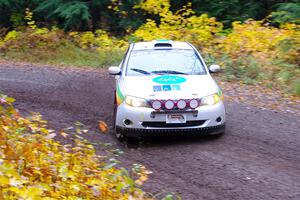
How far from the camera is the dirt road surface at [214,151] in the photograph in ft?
22.1

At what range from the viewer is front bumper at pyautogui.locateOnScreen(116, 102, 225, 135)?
851 cm

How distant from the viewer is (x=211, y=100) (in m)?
8.77

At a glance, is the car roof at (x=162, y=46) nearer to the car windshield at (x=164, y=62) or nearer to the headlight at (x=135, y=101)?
the car windshield at (x=164, y=62)

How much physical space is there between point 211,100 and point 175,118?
2.52ft

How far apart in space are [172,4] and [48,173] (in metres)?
20.8

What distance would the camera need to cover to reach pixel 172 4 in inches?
985

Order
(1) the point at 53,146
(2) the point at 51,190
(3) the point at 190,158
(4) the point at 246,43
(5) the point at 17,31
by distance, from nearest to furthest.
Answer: (2) the point at 51,190, (1) the point at 53,146, (3) the point at 190,158, (4) the point at 246,43, (5) the point at 17,31

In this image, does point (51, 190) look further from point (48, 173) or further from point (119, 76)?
point (119, 76)

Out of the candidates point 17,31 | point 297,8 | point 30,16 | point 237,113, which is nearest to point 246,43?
point 297,8

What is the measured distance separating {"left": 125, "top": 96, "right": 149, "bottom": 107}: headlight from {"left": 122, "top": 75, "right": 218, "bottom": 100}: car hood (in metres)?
0.07

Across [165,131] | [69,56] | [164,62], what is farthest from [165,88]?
[69,56]

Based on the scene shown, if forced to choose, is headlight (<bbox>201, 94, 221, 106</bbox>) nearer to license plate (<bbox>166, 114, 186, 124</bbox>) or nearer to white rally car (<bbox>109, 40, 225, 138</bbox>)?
white rally car (<bbox>109, 40, 225, 138</bbox>)

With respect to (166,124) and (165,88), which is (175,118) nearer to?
(166,124)

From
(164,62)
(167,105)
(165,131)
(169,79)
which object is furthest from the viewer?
(164,62)
